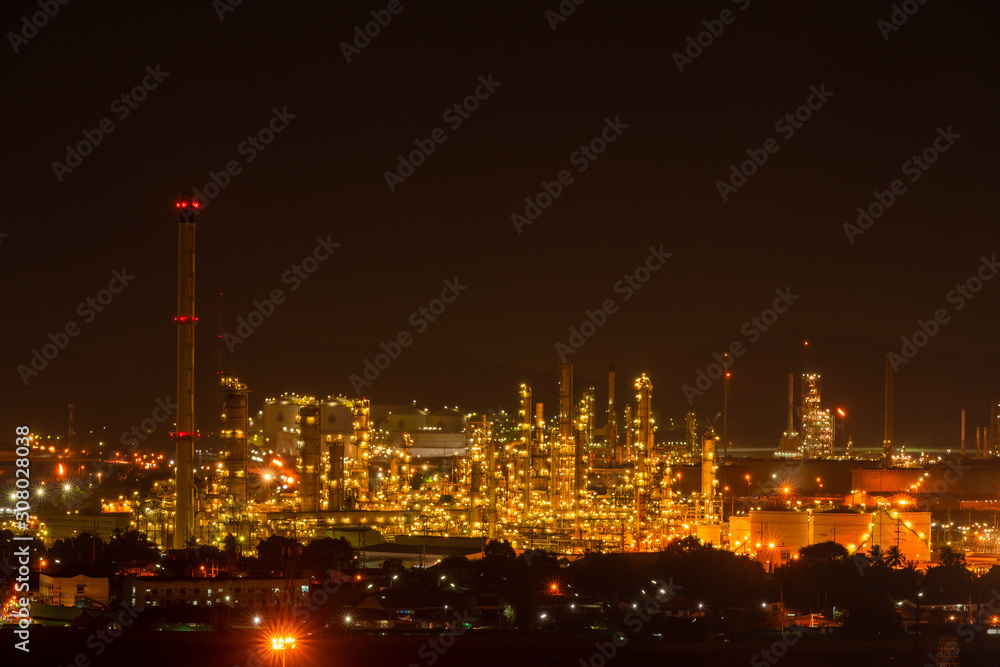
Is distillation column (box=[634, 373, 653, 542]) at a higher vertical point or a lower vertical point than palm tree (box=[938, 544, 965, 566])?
higher

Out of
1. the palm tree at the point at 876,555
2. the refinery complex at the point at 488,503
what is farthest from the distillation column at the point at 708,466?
the palm tree at the point at 876,555

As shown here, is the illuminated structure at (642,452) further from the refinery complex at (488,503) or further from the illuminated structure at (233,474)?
the illuminated structure at (233,474)

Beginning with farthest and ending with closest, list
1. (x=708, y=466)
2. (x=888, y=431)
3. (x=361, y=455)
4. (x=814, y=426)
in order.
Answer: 1. (x=814, y=426)
2. (x=888, y=431)
3. (x=361, y=455)
4. (x=708, y=466)

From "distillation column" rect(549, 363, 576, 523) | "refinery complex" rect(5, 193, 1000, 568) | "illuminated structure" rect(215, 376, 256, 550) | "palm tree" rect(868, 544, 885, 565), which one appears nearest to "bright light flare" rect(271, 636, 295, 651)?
"refinery complex" rect(5, 193, 1000, 568)

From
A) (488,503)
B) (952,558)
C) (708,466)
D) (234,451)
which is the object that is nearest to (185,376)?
(234,451)

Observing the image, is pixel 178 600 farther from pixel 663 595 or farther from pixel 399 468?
pixel 399 468

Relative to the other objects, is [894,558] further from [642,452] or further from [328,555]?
[328,555]

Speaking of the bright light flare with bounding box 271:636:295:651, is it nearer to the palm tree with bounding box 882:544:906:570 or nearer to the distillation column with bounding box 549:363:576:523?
the palm tree with bounding box 882:544:906:570

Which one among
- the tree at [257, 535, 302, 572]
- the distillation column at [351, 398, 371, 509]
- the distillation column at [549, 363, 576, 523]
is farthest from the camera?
the distillation column at [351, 398, 371, 509]
